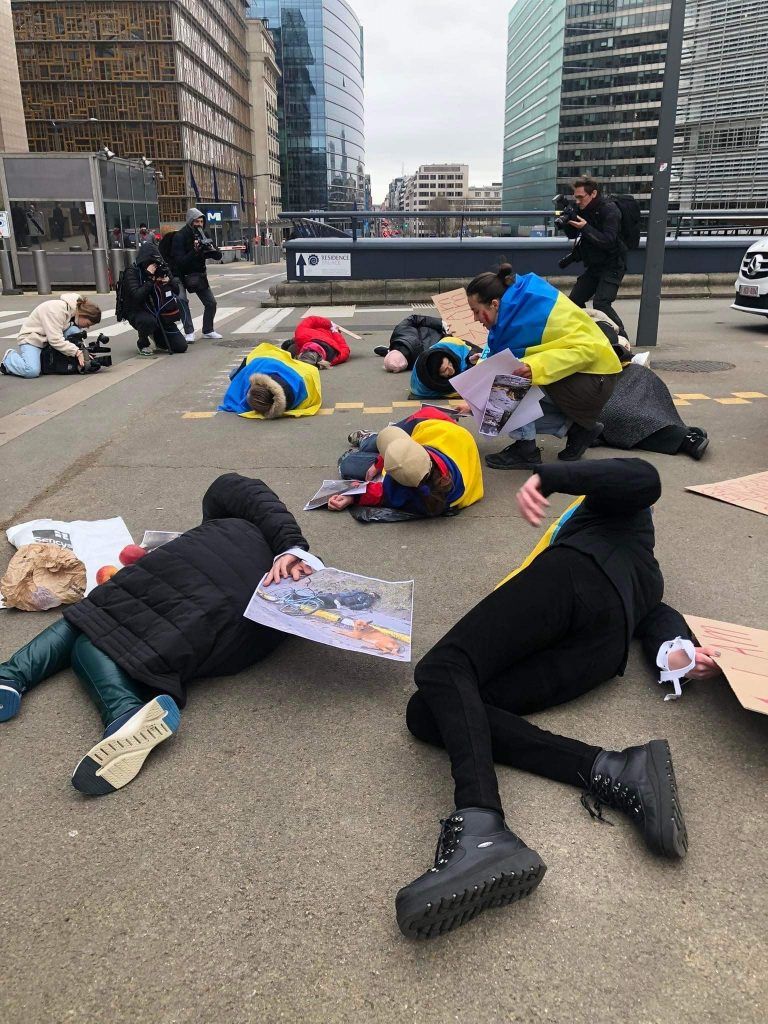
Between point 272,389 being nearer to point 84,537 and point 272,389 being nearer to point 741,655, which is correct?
point 84,537

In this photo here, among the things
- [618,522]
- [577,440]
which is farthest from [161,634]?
[577,440]

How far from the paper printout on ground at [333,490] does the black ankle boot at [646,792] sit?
2.63m

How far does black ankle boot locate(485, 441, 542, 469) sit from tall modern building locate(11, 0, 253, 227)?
58.1 m

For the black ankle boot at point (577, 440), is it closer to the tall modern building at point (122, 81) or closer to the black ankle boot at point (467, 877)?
the black ankle boot at point (467, 877)

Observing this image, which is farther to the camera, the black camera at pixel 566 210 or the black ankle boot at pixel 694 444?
the black camera at pixel 566 210

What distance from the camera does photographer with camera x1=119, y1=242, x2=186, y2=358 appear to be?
1024 cm

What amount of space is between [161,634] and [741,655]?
78.1 inches

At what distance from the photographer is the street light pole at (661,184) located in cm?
866

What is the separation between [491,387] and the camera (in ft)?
16.3

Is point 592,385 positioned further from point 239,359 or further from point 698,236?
point 698,236

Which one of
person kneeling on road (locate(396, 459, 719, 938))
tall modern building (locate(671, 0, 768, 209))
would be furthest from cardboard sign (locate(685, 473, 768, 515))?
tall modern building (locate(671, 0, 768, 209))

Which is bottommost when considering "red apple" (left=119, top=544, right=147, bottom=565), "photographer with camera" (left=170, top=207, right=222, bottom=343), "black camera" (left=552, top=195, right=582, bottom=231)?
"red apple" (left=119, top=544, right=147, bottom=565)

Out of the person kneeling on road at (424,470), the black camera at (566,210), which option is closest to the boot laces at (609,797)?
the person kneeling on road at (424,470)

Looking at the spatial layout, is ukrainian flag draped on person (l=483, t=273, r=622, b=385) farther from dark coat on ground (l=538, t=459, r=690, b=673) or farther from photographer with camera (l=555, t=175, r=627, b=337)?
photographer with camera (l=555, t=175, r=627, b=337)
